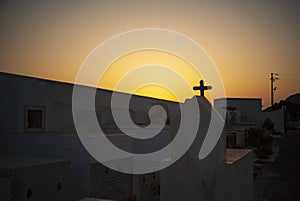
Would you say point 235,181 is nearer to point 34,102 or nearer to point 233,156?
point 233,156

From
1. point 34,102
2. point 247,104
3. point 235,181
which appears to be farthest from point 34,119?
point 247,104

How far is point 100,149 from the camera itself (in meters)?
9.14

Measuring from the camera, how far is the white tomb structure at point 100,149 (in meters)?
6.73

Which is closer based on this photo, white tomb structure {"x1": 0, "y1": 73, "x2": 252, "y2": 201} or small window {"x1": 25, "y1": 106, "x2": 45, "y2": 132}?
white tomb structure {"x1": 0, "y1": 73, "x2": 252, "y2": 201}

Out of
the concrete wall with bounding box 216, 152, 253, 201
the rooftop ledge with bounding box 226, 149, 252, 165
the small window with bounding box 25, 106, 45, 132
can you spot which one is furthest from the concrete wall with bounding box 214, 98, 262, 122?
the small window with bounding box 25, 106, 45, 132

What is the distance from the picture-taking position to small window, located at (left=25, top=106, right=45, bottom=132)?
10.4 metres

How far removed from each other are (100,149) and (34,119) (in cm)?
330

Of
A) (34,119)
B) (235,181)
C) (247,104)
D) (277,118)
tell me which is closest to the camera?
(235,181)

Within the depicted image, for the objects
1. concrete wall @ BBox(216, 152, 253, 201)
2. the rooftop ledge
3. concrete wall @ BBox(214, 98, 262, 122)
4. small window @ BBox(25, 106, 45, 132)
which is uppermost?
concrete wall @ BBox(214, 98, 262, 122)

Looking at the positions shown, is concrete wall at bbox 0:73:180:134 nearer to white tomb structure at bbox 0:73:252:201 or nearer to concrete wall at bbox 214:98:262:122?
white tomb structure at bbox 0:73:252:201

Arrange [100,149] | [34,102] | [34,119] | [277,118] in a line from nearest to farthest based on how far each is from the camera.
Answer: [100,149], [34,102], [34,119], [277,118]

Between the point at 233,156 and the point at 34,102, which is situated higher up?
the point at 34,102

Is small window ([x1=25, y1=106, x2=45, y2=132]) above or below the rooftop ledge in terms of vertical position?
above

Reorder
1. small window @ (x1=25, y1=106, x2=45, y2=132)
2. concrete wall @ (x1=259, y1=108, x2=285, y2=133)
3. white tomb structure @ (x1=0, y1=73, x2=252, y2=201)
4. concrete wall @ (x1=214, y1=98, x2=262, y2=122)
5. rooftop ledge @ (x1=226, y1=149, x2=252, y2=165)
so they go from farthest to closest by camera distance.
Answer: concrete wall @ (x1=214, y1=98, x2=262, y2=122), concrete wall @ (x1=259, y1=108, x2=285, y2=133), small window @ (x1=25, y1=106, x2=45, y2=132), rooftop ledge @ (x1=226, y1=149, x2=252, y2=165), white tomb structure @ (x1=0, y1=73, x2=252, y2=201)
